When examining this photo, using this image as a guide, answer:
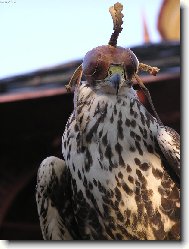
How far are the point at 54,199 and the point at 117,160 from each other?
8.1 inches

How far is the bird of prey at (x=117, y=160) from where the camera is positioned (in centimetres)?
134

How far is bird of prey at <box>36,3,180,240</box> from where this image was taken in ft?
4.38

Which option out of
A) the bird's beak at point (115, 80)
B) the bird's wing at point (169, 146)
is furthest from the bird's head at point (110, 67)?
the bird's wing at point (169, 146)

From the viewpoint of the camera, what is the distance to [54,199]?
1.43 meters

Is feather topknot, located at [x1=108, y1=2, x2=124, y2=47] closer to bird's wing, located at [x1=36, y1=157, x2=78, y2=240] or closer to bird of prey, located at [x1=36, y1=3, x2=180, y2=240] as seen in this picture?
bird of prey, located at [x1=36, y1=3, x2=180, y2=240]

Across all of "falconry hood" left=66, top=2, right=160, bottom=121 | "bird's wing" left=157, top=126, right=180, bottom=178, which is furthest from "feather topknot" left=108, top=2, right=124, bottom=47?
"bird's wing" left=157, top=126, right=180, bottom=178

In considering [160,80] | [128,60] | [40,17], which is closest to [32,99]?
[40,17]

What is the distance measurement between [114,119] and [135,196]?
7.4 inches

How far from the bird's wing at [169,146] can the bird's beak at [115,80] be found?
0.15 meters

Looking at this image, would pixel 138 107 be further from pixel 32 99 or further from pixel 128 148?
pixel 32 99

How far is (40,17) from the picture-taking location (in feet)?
5.73

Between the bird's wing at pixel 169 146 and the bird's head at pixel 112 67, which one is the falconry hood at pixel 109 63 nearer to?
the bird's head at pixel 112 67

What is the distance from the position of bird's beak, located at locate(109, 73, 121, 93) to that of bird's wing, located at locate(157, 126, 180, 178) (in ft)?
0.48

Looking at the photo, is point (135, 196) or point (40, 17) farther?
point (40, 17)
